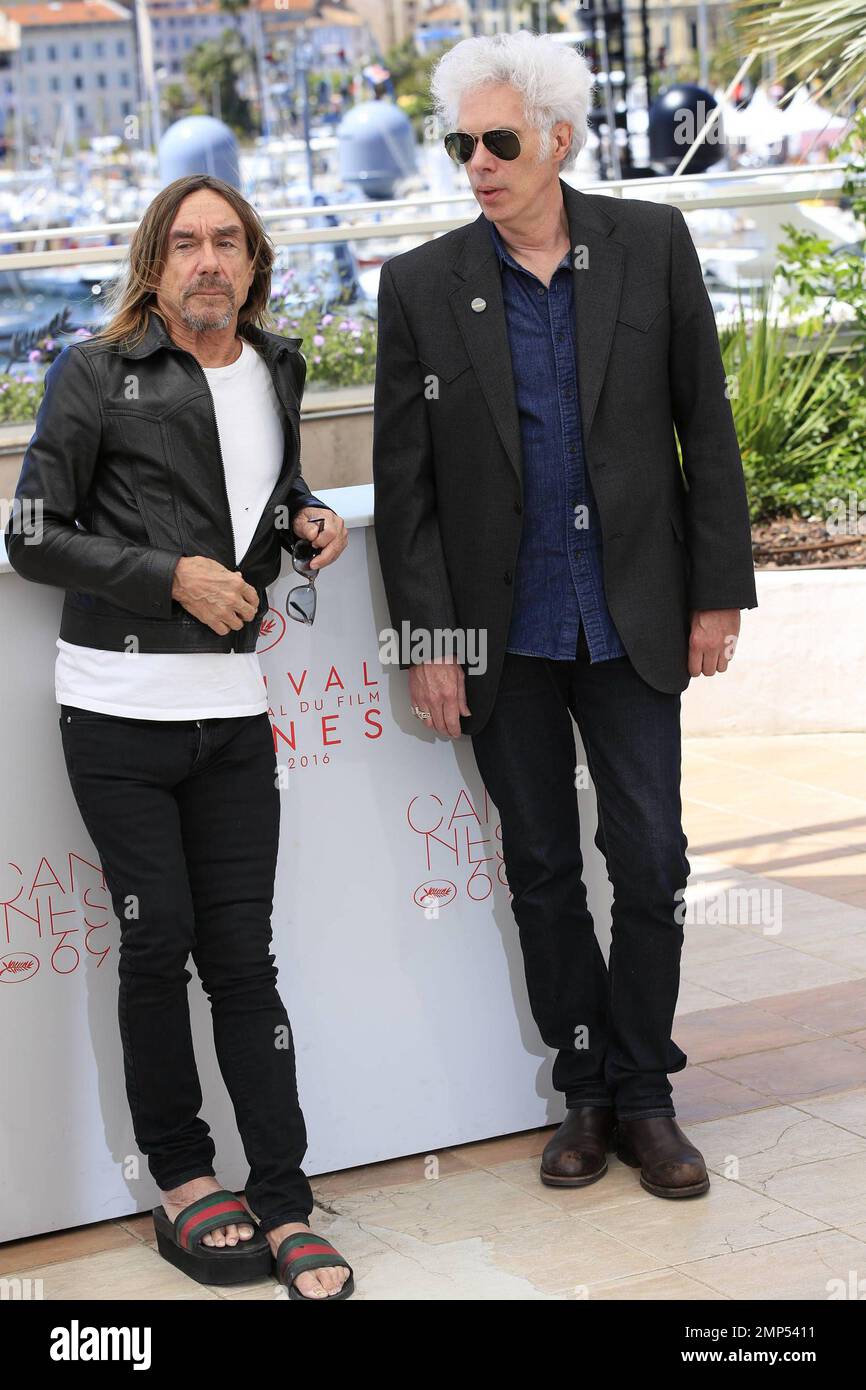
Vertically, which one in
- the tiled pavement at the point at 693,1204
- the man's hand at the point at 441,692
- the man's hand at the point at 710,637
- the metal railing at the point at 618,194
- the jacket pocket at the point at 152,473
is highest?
the metal railing at the point at 618,194

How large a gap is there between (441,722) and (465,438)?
53 centimetres

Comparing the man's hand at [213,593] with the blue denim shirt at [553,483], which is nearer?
the man's hand at [213,593]

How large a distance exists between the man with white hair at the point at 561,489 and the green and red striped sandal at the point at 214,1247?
2.05ft

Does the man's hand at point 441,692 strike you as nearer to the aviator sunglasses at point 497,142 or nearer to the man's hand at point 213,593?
the man's hand at point 213,593

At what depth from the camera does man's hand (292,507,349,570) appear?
3008 millimetres

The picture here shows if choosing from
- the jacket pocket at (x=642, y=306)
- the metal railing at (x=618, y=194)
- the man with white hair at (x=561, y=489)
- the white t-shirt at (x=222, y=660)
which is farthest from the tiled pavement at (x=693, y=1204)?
the metal railing at (x=618, y=194)

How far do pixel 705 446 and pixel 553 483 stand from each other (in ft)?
0.93

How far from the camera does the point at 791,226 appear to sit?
28.2 feet

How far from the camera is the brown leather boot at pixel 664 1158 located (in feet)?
10.7

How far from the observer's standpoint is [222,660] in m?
2.91

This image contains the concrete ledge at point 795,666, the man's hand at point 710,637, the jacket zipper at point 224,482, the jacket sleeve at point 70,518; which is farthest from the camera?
the concrete ledge at point 795,666

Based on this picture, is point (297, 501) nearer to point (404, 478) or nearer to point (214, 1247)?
point (404, 478)

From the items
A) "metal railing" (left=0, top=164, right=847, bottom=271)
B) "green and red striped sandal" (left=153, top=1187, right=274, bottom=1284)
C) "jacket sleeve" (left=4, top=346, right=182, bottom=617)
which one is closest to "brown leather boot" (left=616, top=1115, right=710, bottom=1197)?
"green and red striped sandal" (left=153, top=1187, right=274, bottom=1284)

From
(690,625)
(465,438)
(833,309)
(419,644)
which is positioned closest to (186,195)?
(465,438)
